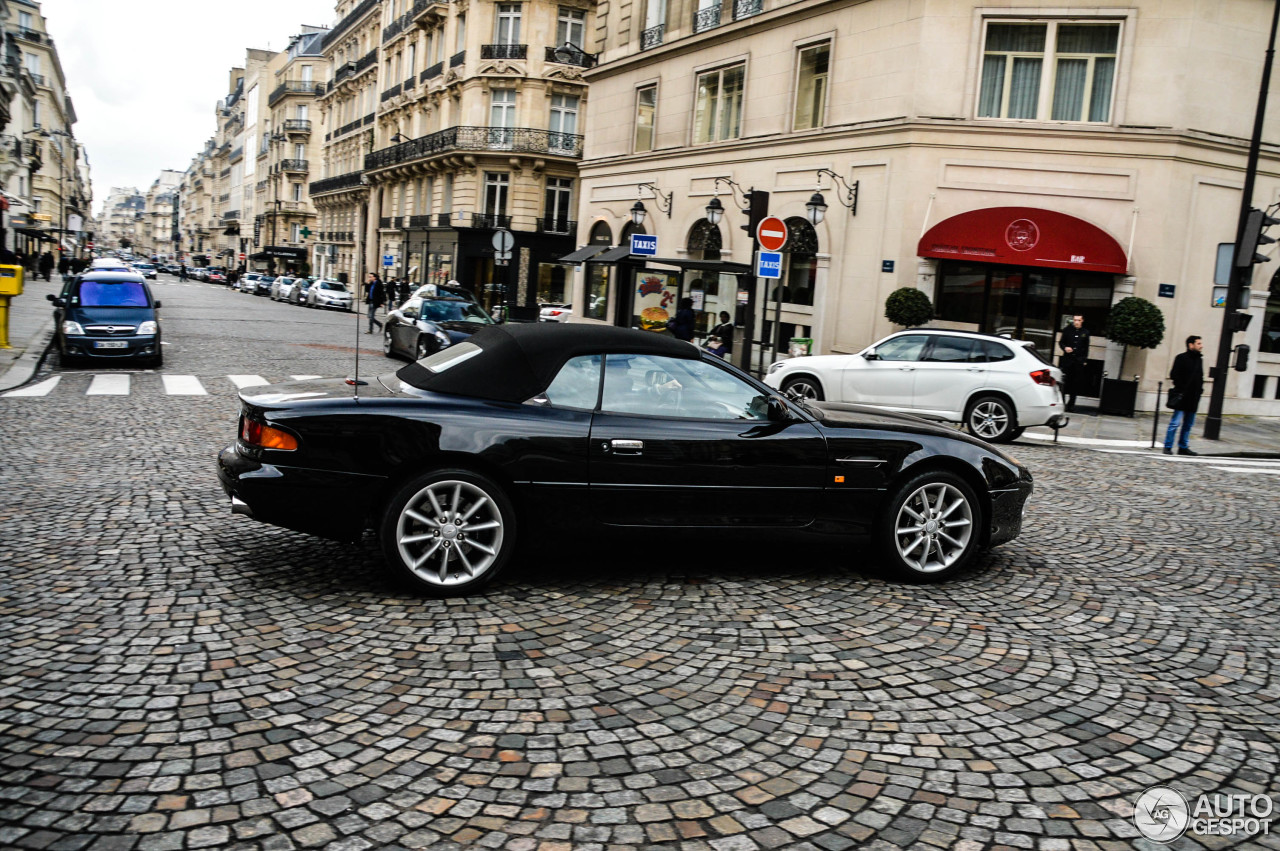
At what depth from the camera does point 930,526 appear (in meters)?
6.10

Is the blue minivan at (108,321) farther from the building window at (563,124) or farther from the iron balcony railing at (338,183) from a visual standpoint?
the iron balcony railing at (338,183)

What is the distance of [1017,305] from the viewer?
20.4 metres

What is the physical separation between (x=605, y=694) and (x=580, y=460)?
1584 millimetres

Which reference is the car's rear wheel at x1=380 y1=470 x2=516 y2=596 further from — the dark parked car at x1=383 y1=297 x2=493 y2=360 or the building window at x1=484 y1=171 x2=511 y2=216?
the building window at x1=484 y1=171 x2=511 y2=216

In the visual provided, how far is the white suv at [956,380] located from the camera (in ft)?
46.2

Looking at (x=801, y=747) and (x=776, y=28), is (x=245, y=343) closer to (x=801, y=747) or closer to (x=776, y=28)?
(x=776, y=28)

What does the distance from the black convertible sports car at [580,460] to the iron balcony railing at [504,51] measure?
1720 inches

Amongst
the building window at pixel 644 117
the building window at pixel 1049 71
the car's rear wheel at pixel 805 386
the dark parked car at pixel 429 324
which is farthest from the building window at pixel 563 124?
the car's rear wheel at pixel 805 386

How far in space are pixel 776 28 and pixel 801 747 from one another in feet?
77.9

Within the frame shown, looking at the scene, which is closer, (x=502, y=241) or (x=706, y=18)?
(x=502, y=241)

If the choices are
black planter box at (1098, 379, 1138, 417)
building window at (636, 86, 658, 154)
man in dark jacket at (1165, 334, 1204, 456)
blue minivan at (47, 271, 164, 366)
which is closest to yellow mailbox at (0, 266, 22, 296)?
blue minivan at (47, 271, 164, 366)

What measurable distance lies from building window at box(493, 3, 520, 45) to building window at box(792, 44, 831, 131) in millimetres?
26207

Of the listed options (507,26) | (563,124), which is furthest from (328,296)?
(507,26)
